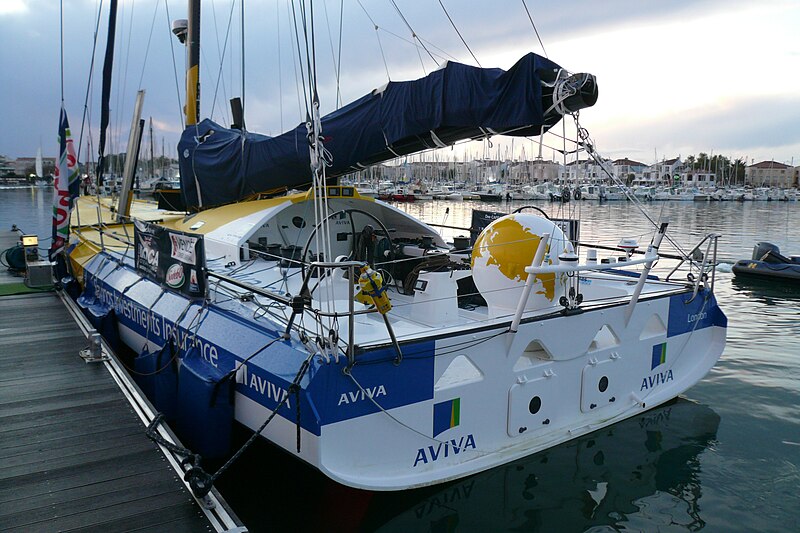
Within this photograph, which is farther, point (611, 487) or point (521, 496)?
point (611, 487)

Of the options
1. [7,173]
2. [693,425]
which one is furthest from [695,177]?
[7,173]

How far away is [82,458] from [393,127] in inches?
158

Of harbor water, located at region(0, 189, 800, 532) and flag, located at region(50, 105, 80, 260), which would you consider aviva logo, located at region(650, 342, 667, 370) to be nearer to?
harbor water, located at region(0, 189, 800, 532)

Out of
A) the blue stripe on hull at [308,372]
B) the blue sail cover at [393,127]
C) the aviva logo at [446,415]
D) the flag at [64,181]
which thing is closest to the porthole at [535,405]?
the aviva logo at [446,415]

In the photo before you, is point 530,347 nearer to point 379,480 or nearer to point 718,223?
point 379,480

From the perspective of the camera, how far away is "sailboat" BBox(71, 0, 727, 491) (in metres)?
4.32

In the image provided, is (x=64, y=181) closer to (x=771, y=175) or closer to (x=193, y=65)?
(x=193, y=65)

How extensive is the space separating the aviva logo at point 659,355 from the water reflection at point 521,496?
0.92 meters

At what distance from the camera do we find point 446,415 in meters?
4.68

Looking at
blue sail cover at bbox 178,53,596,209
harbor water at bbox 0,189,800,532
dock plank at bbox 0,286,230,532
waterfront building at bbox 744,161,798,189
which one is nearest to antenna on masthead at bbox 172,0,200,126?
blue sail cover at bbox 178,53,596,209

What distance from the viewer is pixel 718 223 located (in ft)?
129

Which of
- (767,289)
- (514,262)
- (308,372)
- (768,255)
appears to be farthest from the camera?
(768,255)

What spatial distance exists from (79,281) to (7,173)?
5659 inches

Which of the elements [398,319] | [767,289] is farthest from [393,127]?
[767,289]
